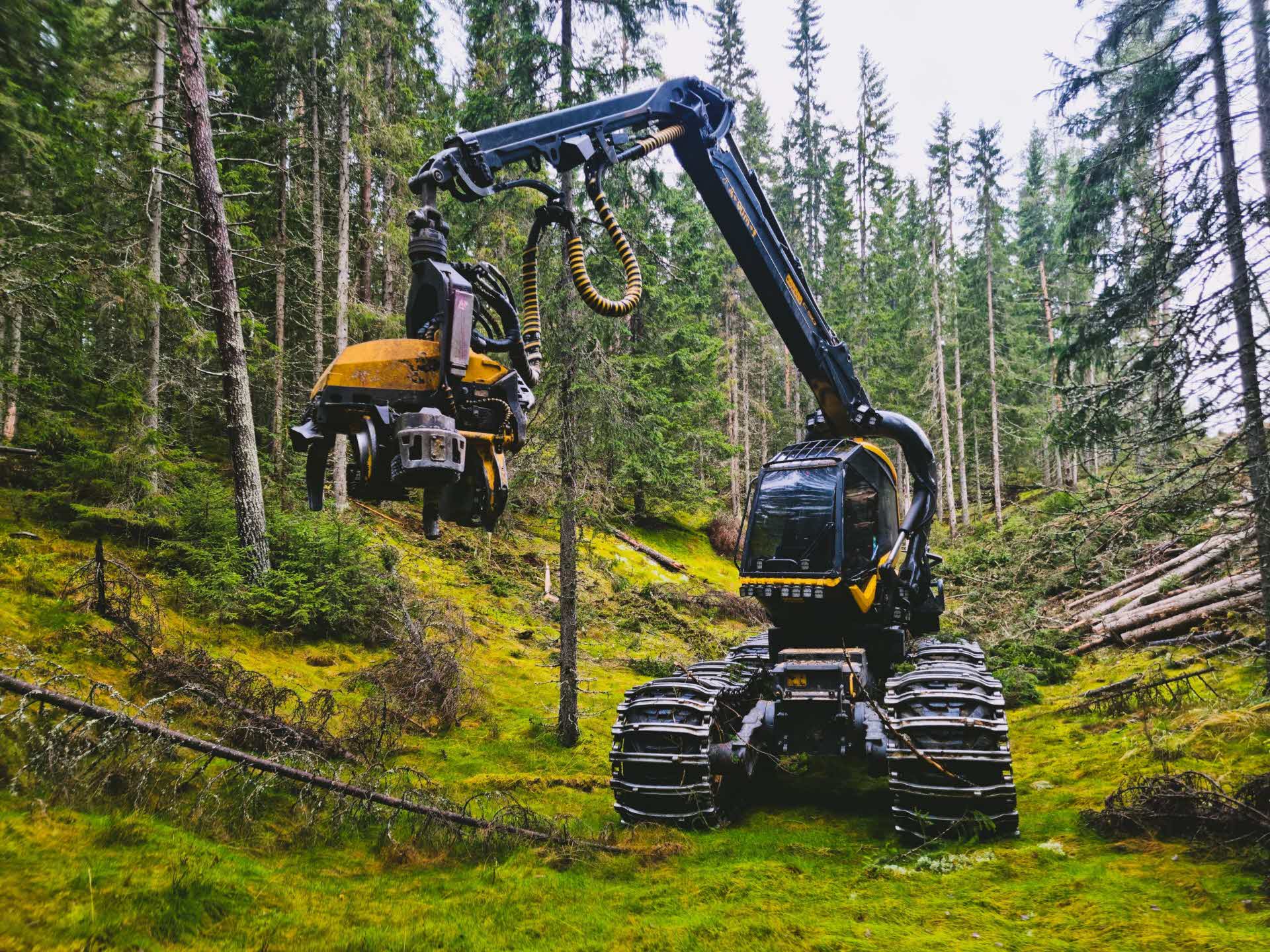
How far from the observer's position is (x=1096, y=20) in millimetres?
10203

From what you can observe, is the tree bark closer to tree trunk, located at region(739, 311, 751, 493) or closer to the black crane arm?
the black crane arm

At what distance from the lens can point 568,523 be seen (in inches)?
336

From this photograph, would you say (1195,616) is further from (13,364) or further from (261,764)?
(13,364)

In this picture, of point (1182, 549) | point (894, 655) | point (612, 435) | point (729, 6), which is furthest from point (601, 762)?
point (729, 6)

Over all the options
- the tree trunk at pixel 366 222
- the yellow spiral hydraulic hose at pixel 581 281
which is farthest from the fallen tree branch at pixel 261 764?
the tree trunk at pixel 366 222

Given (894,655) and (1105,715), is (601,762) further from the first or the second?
(1105,715)

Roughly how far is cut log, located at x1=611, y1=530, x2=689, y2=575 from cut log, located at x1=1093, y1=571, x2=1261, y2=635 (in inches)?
463

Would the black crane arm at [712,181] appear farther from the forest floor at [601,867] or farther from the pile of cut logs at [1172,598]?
the pile of cut logs at [1172,598]

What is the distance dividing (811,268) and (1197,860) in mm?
39003

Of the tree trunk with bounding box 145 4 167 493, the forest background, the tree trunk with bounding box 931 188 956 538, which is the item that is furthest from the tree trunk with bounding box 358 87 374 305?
the tree trunk with bounding box 931 188 956 538

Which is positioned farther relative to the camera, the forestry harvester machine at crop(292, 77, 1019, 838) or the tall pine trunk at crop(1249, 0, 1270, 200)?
the tall pine trunk at crop(1249, 0, 1270, 200)

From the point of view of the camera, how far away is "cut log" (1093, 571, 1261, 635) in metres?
9.84

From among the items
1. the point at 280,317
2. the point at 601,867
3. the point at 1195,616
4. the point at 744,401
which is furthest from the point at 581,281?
the point at 744,401

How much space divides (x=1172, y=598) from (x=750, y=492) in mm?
8655
